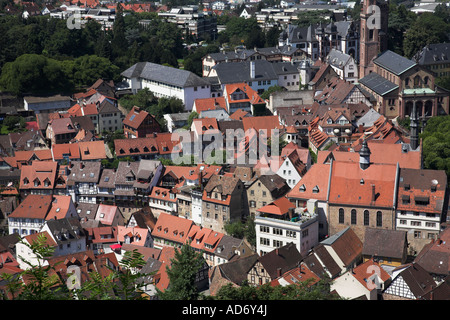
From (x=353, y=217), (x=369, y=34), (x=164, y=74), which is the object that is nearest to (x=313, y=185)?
(x=353, y=217)

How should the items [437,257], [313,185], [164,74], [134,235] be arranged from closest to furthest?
[437,257]
[313,185]
[134,235]
[164,74]

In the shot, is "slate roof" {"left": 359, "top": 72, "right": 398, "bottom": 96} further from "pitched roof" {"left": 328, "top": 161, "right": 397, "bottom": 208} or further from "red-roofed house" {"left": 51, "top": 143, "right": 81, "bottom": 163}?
"red-roofed house" {"left": 51, "top": 143, "right": 81, "bottom": 163}

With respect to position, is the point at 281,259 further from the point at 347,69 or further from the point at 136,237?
the point at 347,69

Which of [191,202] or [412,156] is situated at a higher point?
[412,156]

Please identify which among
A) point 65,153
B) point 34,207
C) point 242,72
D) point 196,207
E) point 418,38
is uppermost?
point 418,38

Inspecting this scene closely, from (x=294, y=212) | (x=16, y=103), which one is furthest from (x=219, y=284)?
(x=16, y=103)

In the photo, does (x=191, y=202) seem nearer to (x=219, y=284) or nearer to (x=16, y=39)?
(x=219, y=284)

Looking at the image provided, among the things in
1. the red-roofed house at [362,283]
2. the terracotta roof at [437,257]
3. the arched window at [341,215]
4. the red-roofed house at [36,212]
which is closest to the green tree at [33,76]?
the red-roofed house at [36,212]
